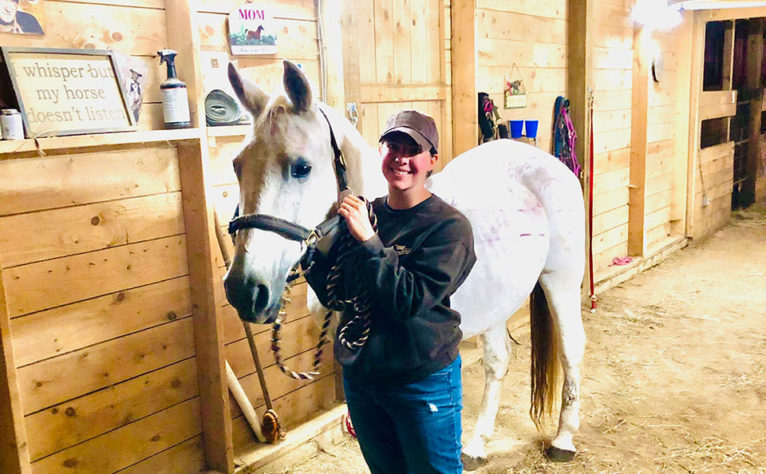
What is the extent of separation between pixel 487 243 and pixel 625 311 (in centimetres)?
269

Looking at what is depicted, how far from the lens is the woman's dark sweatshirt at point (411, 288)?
1.21 metres

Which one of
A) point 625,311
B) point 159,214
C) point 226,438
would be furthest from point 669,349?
point 159,214

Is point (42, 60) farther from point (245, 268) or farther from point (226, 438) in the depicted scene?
point (226, 438)

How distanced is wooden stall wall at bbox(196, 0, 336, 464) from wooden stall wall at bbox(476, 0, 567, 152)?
1.23 meters

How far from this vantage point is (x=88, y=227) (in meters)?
1.92

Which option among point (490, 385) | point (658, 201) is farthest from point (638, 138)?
point (490, 385)

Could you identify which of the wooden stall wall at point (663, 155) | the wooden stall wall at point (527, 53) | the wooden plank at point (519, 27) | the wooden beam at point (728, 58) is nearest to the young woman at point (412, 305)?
the wooden stall wall at point (527, 53)

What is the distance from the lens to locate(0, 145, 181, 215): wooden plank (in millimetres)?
1738

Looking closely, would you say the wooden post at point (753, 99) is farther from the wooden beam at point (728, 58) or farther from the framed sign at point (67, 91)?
the framed sign at point (67, 91)

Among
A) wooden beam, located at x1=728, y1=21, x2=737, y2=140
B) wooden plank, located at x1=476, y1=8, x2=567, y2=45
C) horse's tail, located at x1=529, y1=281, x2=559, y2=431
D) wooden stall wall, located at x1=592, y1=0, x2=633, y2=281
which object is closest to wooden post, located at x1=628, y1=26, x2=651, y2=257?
wooden stall wall, located at x1=592, y1=0, x2=633, y2=281

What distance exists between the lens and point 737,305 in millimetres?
4246

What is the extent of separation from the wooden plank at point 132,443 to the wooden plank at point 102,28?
1.22m

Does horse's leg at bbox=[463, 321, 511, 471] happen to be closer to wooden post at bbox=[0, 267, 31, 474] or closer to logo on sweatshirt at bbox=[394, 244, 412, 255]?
logo on sweatshirt at bbox=[394, 244, 412, 255]

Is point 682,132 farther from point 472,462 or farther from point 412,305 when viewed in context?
point 412,305
